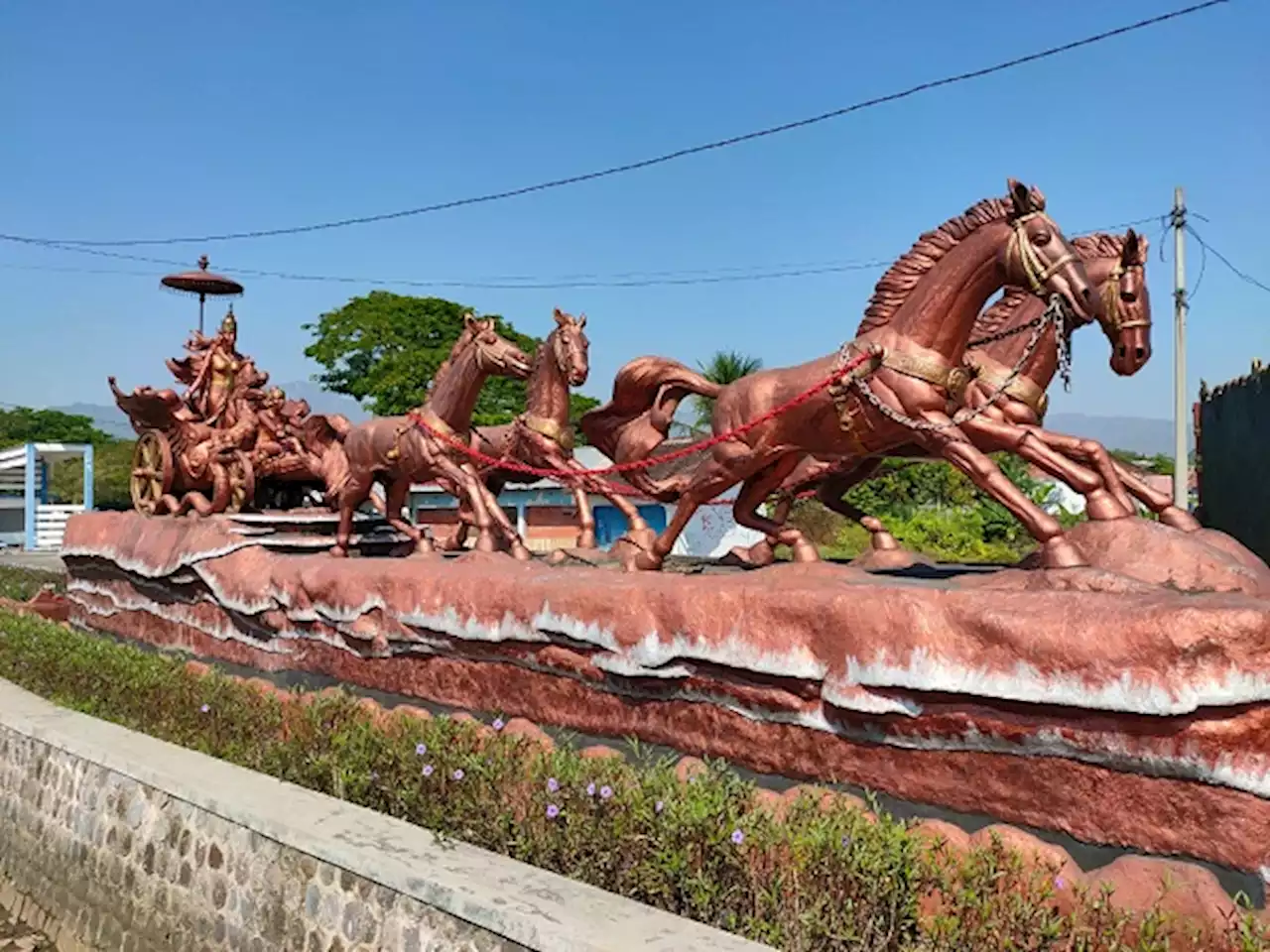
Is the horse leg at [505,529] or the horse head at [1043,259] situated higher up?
the horse head at [1043,259]

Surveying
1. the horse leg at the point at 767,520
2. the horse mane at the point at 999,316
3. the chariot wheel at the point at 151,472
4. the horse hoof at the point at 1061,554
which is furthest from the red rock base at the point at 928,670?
the chariot wheel at the point at 151,472

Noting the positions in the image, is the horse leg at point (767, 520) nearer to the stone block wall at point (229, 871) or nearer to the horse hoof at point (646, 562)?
the horse hoof at point (646, 562)

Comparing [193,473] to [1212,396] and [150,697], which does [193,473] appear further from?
[1212,396]

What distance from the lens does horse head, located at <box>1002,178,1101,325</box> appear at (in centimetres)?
416

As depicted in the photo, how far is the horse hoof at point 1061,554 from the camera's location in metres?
3.90

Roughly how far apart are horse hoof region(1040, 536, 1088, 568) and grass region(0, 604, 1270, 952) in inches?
44.1

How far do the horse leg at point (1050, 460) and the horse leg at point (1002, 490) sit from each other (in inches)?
2.9

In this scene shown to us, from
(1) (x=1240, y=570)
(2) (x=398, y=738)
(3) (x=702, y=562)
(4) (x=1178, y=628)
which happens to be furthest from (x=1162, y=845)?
(3) (x=702, y=562)

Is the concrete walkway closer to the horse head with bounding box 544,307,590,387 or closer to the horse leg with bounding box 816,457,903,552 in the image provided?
the horse head with bounding box 544,307,590,387

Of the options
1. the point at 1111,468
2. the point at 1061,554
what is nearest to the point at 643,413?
the point at 1111,468

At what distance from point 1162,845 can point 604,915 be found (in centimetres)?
170

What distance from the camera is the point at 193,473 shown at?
8.74 meters

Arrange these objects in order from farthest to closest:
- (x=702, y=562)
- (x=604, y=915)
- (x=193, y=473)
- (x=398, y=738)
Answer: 1. (x=193, y=473)
2. (x=702, y=562)
3. (x=398, y=738)
4. (x=604, y=915)

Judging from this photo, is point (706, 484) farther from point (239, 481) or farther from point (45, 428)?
point (45, 428)
